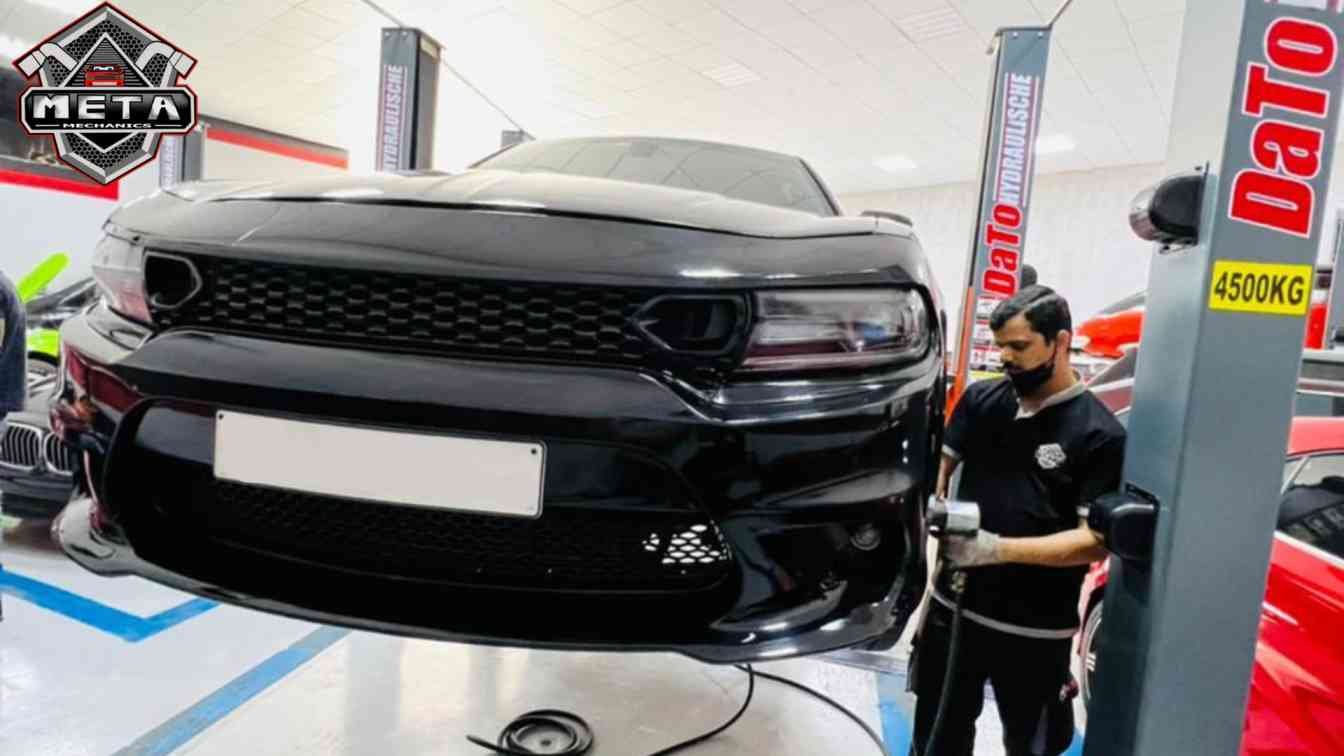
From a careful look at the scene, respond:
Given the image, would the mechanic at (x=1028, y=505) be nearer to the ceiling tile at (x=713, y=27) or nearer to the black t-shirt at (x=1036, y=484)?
the black t-shirt at (x=1036, y=484)

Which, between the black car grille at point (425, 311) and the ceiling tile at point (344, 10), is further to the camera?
the ceiling tile at point (344, 10)

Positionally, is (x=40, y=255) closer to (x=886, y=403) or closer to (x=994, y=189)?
(x=994, y=189)

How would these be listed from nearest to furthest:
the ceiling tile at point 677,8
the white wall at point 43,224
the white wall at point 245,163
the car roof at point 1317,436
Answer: the car roof at point 1317,436 < the ceiling tile at point 677,8 < the white wall at point 43,224 < the white wall at point 245,163

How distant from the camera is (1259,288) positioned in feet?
3.09

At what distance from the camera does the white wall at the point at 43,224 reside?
27.7 feet

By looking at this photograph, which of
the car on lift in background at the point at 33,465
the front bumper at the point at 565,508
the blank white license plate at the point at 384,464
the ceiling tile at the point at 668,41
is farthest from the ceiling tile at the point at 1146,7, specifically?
the car on lift in background at the point at 33,465

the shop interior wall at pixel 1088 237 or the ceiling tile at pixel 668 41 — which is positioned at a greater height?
the ceiling tile at pixel 668 41

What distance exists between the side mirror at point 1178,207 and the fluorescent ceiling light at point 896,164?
10.1 metres

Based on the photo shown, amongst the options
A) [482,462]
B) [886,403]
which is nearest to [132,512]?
[482,462]

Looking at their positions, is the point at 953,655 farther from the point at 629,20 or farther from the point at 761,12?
the point at 629,20

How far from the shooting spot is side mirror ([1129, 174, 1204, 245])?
38.5 inches

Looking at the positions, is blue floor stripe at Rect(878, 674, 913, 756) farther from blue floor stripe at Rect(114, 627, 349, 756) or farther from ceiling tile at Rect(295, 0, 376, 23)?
ceiling tile at Rect(295, 0, 376, 23)

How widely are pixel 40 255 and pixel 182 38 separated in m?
3.72

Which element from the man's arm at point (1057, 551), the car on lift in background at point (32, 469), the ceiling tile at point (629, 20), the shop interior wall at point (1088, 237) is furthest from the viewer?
the shop interior wall at point (1088, 237)
